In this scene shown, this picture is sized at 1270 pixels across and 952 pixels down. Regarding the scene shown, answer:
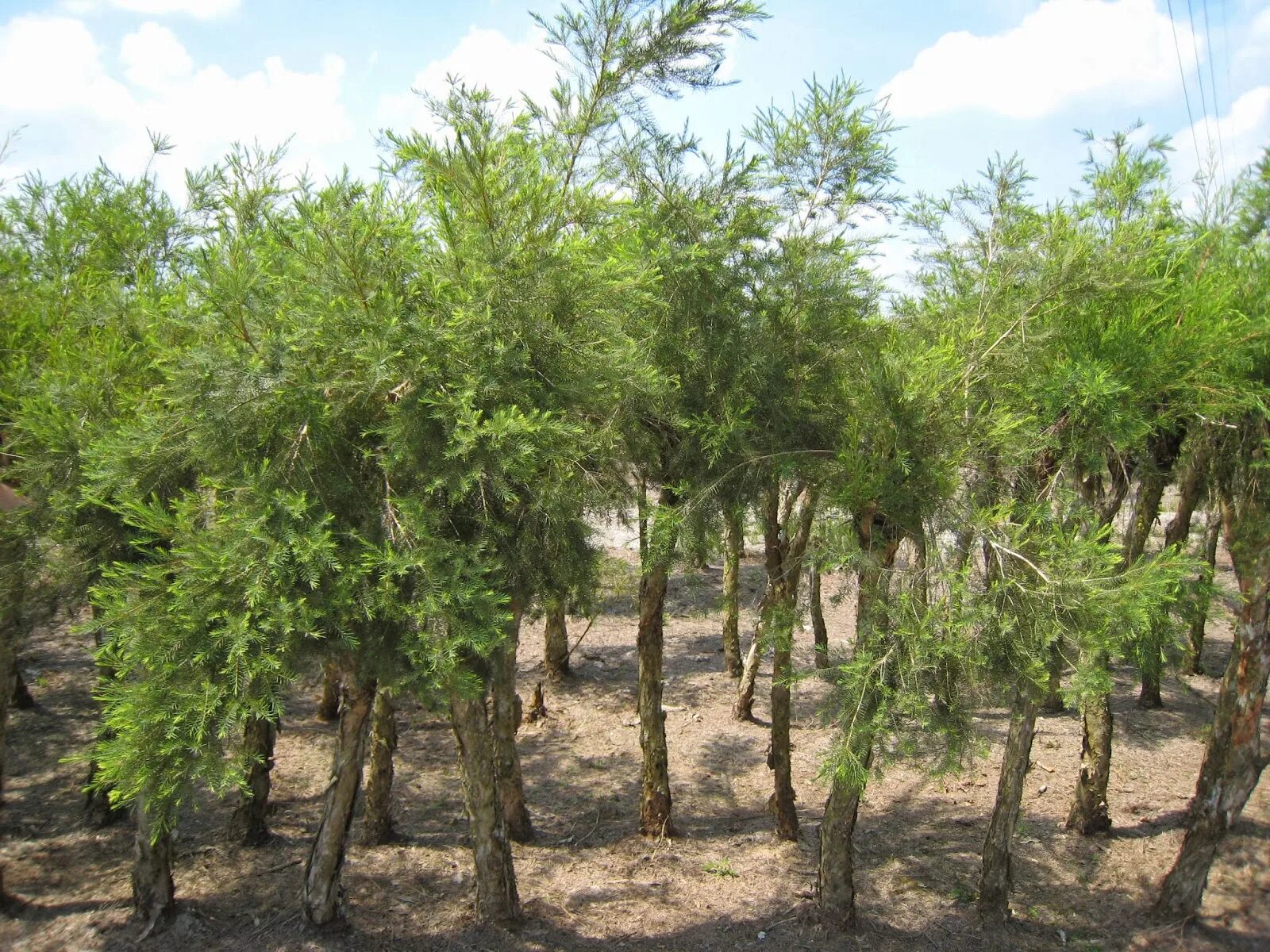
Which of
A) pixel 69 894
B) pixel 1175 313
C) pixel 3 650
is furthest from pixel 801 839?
pixel 3 650

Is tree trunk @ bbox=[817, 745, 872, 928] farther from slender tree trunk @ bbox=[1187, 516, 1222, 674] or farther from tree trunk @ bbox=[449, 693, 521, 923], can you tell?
slender tree trunk @ bbox=[1187, 516, 1222, 674]

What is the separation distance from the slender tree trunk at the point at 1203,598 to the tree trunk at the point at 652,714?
13.5 feet

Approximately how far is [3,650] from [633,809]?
5.61 meters

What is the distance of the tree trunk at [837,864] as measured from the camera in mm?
6621

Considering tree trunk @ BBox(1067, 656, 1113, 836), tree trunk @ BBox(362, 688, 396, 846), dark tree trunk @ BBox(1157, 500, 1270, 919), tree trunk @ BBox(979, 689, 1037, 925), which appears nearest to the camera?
dark tree trunk @ BBox(1157, 500, 1270, 919)

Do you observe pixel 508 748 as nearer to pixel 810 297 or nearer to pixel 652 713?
pixel 652 713

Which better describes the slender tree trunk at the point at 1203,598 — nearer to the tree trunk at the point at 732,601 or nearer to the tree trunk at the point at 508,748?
the tree trunk at the point at 732,601

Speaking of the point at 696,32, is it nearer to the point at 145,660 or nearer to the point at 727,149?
the point at 727,149

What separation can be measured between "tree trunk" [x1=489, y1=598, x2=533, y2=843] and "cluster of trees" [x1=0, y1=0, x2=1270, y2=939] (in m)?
0.08

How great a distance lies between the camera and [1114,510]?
8203 millimetres

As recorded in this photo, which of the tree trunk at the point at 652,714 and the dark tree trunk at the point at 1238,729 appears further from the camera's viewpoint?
the tree trunk at the point at 652,714

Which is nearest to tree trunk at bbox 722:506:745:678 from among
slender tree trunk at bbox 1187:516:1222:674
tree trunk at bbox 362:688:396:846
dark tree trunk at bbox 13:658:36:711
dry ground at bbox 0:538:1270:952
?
dry ground at bbox 0:538:1270:952

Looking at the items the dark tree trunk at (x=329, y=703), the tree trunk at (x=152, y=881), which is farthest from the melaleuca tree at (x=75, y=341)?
the dark tree trunk at (x=329, y=703)

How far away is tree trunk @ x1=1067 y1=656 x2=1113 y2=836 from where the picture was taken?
8242 millimetres
